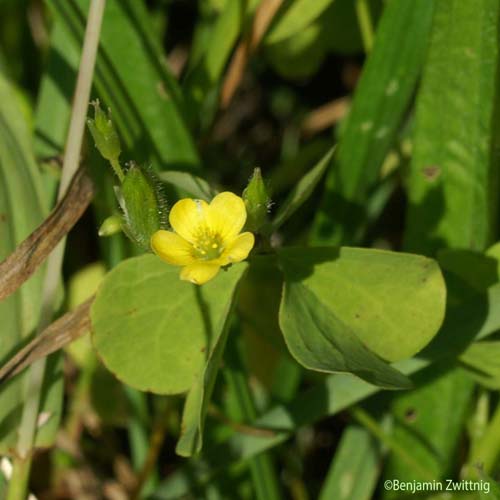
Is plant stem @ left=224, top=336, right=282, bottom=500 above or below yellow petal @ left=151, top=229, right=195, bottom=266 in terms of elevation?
below

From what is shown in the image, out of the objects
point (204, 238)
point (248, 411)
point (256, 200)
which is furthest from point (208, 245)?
point (248, 411)

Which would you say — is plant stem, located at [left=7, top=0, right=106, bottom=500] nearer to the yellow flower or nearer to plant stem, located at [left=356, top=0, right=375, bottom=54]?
the yellow flower

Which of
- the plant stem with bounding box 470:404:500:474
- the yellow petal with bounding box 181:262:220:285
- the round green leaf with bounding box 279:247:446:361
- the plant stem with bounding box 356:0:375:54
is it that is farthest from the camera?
the plant stem with bounding box 356:0:375:54

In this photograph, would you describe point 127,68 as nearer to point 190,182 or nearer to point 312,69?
point 190,182

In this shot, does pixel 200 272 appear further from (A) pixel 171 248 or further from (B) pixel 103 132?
(B) pixel 103 132

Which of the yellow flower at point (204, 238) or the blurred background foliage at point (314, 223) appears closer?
the yellow flower at point (204, 238)

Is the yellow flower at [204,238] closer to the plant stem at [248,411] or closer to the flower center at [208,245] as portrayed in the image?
the flower center at [208,245]

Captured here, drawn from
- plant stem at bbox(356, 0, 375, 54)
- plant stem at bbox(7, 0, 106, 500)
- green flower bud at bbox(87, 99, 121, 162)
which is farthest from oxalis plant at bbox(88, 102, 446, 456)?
plant stem at bbox(356, 0, 375, 54)

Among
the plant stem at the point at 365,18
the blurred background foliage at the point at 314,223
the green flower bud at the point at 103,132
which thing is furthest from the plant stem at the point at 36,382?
the plant stem at the point at 365,18
